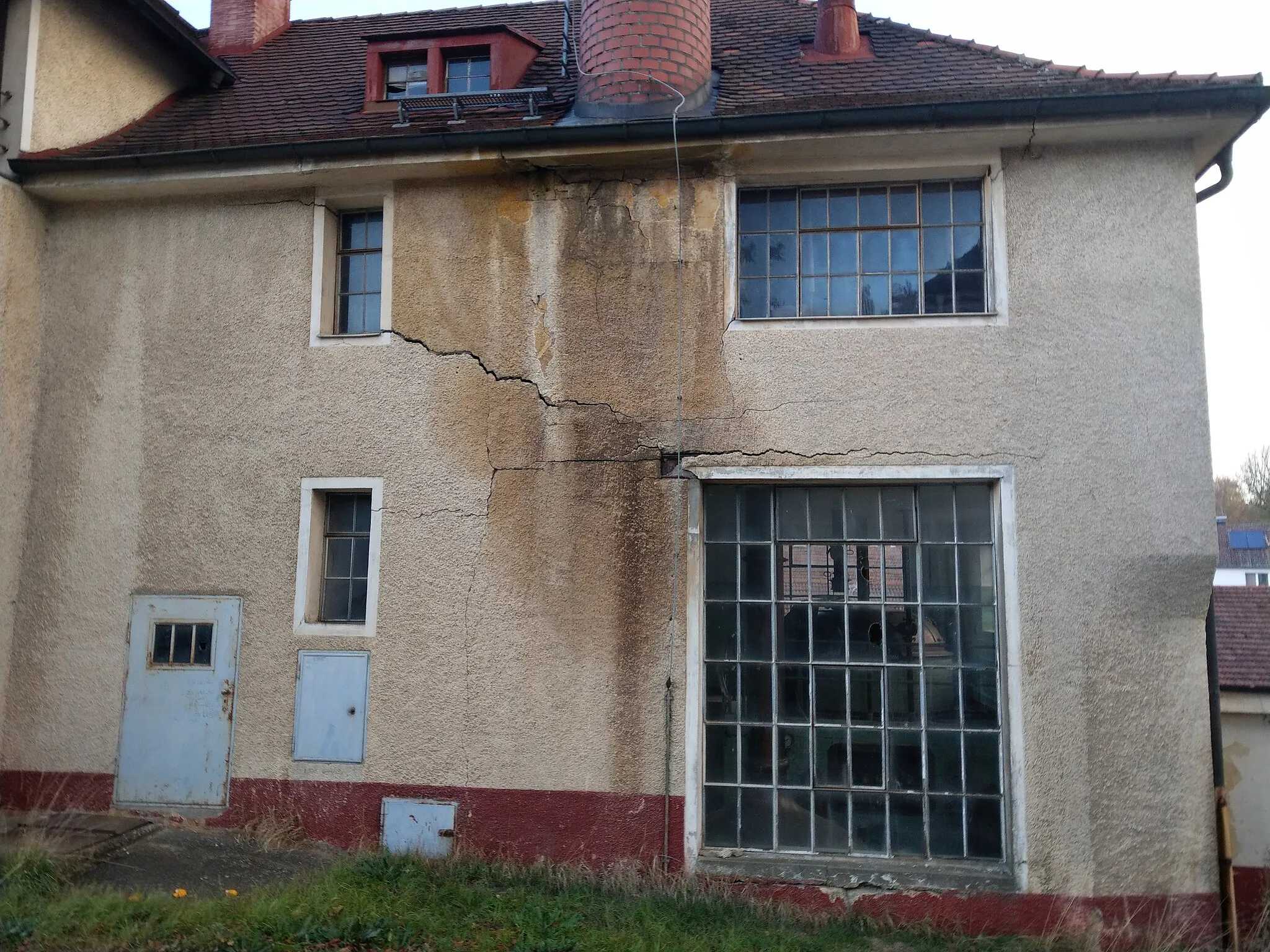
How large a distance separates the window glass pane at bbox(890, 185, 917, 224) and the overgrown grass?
5.03 meters

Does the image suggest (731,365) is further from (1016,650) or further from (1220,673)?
(1220,673)

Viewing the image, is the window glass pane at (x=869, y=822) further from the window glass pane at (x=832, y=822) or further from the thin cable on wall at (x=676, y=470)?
the thin cable on wall at (x=676, y=470)

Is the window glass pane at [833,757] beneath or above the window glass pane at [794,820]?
above

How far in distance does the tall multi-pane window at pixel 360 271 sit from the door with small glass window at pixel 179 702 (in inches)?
97.4

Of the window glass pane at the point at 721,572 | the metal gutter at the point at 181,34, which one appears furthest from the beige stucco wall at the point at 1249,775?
the metal gutter at the point at 181,34

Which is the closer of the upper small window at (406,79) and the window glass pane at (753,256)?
the window glass pane at (753,256)

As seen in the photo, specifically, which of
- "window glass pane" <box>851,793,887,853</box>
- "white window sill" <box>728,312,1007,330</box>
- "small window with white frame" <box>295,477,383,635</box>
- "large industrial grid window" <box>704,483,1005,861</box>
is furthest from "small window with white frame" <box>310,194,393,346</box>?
"window glass pane" <box>851,793,887,853</box>

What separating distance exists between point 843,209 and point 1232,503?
157 feet

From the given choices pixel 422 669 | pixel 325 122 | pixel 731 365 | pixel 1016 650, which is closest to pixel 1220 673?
pixel 1016 650

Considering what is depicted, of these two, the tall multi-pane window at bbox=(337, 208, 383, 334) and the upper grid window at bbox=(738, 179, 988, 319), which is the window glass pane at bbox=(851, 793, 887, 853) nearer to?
the upper grid window at bbox=(738, 179, 988, 319)

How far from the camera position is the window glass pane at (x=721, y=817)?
21.8 feet

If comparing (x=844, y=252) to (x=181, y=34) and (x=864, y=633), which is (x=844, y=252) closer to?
(x=864, y=633)

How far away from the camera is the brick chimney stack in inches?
427

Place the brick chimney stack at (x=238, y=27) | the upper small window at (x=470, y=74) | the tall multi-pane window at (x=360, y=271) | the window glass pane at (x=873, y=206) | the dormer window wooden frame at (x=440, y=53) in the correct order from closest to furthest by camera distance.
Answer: the window glass pane at (x=873, y=206)
the tall multi-pane window at (x=360, y=271)
the dormer window wooden frame at (x=440, y=53)
the upper small window at (x=470, y=74)
the brick chimney stack at (x=238, y=27)
